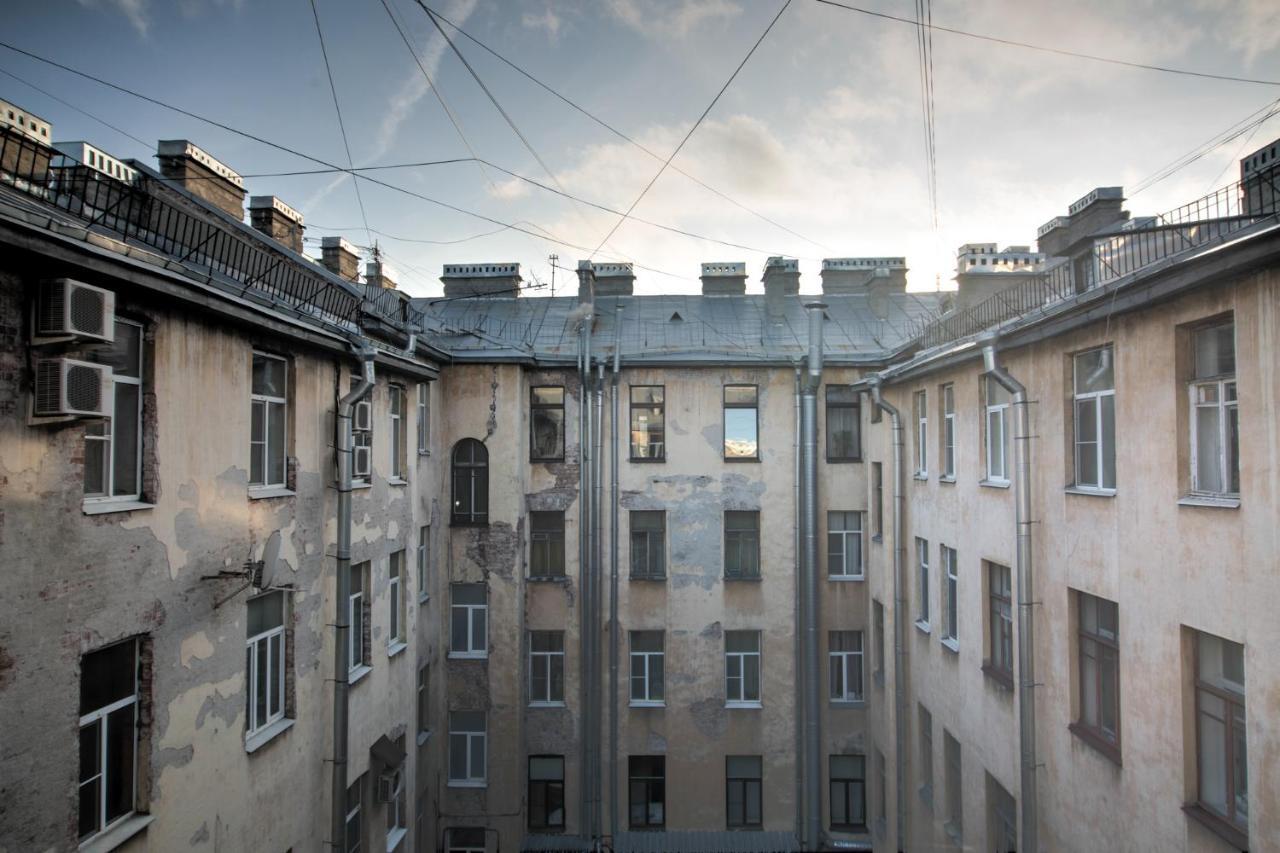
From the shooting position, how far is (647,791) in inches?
595

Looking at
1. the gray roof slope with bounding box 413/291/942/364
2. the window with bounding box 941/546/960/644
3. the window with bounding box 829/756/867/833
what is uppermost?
the gray roof slope with bounding box 413/291/942/364

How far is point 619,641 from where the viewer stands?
15.3 meters

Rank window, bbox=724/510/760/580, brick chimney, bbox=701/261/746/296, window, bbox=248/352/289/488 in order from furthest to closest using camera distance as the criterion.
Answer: brick chimney, bbox=701/261/746/296 < window, bbox=724/510/760/580 < window, bbox=248/352/289/488

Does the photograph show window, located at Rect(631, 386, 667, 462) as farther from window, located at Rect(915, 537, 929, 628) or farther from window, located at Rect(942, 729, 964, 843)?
window, located at Rect(942, 729, 964, 843)

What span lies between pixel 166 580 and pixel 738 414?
1151 centimetres

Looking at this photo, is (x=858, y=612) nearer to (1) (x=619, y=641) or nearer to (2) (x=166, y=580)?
(1) (x=619, y=641)

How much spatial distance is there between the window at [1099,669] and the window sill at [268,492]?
9209 millimetres

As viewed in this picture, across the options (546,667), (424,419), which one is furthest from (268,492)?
(546,667)

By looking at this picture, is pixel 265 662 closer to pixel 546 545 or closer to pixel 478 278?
pixel 546 545

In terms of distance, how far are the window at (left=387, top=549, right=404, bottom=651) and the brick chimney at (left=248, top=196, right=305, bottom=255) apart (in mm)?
6017

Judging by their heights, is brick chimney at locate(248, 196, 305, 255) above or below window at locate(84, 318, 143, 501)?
above

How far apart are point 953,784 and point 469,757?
9.22 meters


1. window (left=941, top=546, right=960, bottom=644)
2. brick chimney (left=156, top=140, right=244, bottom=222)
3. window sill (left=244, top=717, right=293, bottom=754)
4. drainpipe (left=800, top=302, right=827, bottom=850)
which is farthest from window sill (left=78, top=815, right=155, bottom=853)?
drainpipe (left=800, top=302, right=827, bottom=850)

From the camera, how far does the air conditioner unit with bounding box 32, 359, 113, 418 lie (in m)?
4.98
